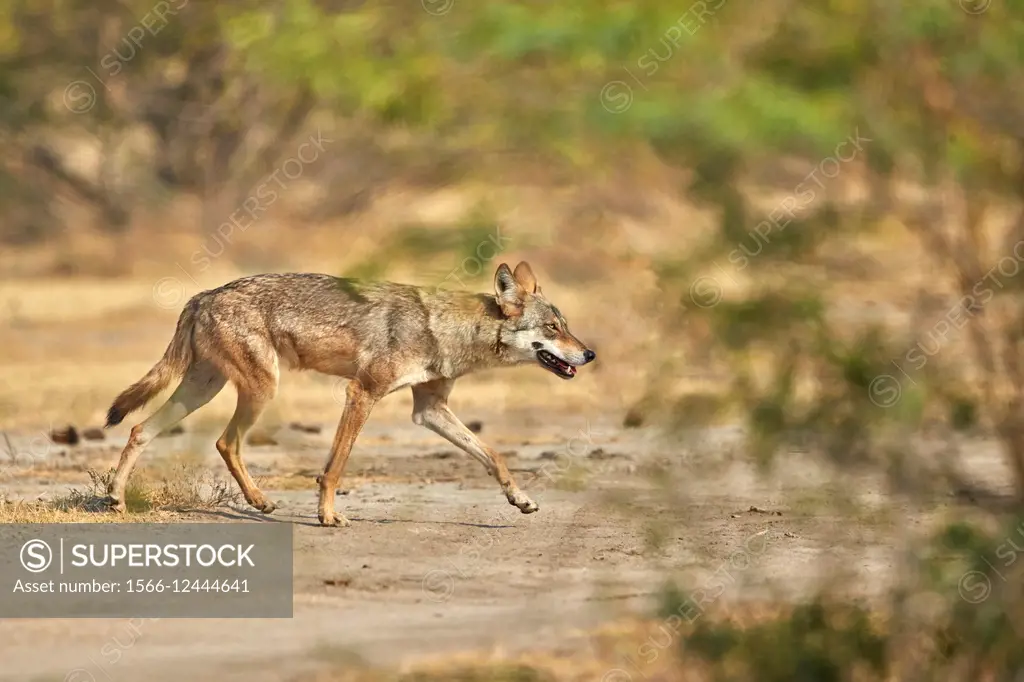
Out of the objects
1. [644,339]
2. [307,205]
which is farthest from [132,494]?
[307,205]

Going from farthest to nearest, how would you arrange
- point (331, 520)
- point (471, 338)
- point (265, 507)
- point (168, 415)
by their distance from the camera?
point (471, 338) → point (265, 507) → point (168, 415) → point (331, 520)

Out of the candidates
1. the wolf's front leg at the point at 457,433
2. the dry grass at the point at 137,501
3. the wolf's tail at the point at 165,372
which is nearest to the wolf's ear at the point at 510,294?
the wolf's front leg at the point at 457,433

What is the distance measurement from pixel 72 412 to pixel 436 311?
21.5 feet

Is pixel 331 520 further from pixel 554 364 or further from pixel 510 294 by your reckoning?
pixel 510 294

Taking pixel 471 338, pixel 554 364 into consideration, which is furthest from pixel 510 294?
pixel 554 364

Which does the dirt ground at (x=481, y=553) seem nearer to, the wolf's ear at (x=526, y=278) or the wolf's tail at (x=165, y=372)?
the wolf's tail at (x=165, y=372)

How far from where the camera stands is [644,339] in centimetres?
655

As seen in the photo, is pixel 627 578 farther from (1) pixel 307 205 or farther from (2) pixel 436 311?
(1) pixel 307 205

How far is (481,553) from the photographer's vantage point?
33.2ft

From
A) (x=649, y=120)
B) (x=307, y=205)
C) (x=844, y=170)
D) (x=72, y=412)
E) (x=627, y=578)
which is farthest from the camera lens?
(x=307, y=205)

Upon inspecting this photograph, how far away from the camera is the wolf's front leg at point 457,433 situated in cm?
1111

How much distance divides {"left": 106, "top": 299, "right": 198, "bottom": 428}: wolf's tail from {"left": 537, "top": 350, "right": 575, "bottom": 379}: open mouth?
2146 millimetres

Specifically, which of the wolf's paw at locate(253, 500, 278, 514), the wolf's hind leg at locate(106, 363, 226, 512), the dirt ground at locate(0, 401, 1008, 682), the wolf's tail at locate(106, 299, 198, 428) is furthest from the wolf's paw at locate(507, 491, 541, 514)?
the wolf's tail at locate(106, 299, 198, 428)

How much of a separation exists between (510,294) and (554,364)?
51cm
